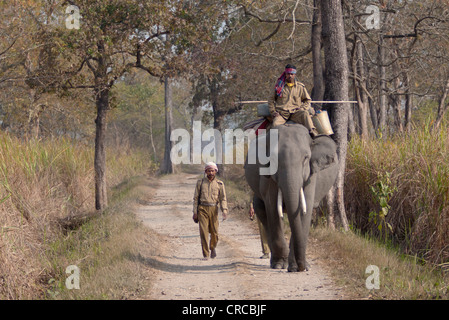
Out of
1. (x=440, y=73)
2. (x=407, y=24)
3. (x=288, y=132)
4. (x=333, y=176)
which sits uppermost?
(x=407, y=24)

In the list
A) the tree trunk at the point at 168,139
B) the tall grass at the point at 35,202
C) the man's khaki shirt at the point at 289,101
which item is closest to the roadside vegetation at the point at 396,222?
the man's khaki shirt at the point at 289,101

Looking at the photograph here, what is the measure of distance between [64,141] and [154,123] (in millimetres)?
40094

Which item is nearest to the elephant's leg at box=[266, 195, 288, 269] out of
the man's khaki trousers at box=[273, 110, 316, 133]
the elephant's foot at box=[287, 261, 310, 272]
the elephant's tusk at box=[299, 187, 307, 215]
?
the elephant's foot at box=[287, 261, 310, 272]

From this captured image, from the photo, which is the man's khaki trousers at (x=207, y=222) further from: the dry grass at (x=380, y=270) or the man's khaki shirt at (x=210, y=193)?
the dry grass at (x=380, y=270)

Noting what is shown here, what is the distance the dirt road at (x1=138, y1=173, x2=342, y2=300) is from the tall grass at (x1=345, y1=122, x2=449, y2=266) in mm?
2020

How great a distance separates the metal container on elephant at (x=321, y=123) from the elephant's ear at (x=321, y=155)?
0.38m

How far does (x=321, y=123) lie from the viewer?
9.62m

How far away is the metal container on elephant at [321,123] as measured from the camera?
957 cm

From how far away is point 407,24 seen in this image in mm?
21344

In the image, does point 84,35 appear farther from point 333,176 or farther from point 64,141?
point 333,176

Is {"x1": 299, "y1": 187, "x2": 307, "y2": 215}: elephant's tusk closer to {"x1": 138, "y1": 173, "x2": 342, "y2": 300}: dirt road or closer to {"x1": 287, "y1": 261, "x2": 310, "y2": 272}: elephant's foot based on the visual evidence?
{"x1": 287, "y1": 261, "x2": 310, "y2": 272}: elephant's foot

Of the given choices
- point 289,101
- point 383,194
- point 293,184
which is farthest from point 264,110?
point 383,194

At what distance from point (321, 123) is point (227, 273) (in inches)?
113

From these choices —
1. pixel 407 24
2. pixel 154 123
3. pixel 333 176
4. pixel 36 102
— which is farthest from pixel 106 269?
pixel 154 123
